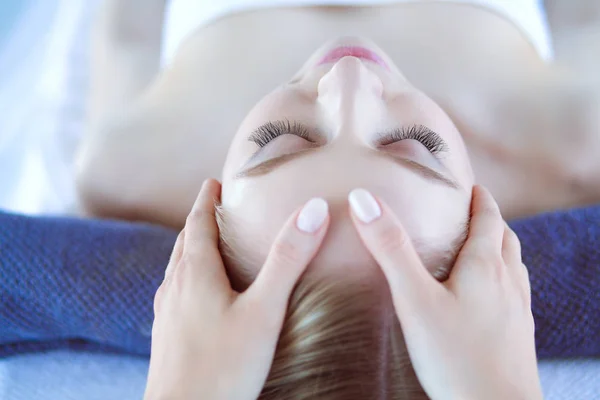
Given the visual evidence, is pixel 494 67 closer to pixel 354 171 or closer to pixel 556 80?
pixel 556 80

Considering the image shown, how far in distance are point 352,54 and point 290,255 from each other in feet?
1.36

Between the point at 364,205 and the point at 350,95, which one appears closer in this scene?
the point at 364,205

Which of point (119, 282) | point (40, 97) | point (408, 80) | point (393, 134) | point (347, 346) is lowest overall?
point (347, 346)

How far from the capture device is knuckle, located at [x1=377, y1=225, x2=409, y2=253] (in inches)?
19.0

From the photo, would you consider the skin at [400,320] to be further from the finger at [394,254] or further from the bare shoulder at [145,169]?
the bare shoulder at [145,169]

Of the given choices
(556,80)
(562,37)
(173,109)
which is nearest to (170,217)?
(173,109)

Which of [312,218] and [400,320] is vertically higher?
[312,218]

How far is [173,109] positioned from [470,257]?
0.69 meters

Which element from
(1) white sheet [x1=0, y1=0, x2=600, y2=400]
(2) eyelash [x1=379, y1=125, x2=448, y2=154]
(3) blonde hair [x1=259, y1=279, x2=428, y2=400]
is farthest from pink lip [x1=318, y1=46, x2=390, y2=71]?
(1) white sheet [x1=0, y1=0, x2=600, y2=400]

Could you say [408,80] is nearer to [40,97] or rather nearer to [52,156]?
[52,156]

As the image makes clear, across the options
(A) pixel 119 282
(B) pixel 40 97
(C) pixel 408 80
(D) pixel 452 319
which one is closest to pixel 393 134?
(D) pixel 452 319

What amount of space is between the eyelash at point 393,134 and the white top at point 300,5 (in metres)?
0.53

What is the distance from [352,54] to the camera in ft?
2.63

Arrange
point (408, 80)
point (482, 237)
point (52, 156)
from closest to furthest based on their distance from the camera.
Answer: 1. point (482, 237)
2. point (408, 80)
3. point (52, 156)
